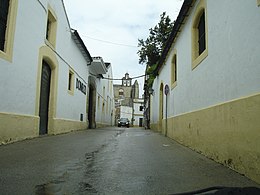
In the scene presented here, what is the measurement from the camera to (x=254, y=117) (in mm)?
3666

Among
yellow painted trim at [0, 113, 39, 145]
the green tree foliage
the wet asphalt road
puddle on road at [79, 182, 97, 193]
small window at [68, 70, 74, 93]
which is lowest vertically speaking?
puddle on road at [79, 182, 97, 193]

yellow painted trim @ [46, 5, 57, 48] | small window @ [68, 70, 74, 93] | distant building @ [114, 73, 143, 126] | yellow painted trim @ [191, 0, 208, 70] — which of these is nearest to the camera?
yellow painted trim @ [191, 0, 208, 70]

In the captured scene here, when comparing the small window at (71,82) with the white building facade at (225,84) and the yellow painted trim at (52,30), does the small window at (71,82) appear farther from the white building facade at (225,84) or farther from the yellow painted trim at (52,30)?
the white building facade at (225,84)

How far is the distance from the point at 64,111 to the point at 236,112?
1038cm

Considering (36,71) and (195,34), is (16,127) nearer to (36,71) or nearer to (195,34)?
(36,71)

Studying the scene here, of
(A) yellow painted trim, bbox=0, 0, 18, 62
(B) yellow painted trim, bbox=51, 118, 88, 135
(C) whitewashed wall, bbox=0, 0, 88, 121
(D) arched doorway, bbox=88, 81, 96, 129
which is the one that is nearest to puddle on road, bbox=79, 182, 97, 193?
(C) whitewashed wall, bbox=0, 0, 88, 121

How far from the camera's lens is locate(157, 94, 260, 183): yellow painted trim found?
366 cm

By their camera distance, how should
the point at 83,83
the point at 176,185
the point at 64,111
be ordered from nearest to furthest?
the point at 176,185, the point at 64,111, the point at 83,83

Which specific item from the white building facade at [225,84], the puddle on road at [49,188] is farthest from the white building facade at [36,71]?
the white building facade at [225,84]

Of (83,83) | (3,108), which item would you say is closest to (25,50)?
(3,108)

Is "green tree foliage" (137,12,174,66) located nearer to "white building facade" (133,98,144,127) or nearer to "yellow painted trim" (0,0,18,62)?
"yellow painted trim" (0,0,18,62)

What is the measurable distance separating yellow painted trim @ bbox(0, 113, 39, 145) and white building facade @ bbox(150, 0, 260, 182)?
4.95m

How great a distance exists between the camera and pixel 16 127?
7730 mm

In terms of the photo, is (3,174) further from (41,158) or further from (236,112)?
(236,112)
